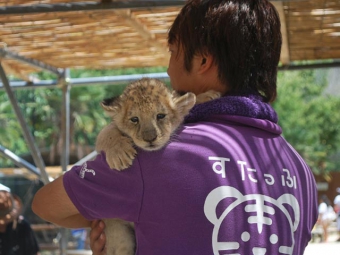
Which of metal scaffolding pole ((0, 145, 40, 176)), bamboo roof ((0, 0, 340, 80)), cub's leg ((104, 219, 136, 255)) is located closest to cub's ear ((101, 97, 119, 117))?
cub's leg ((104, 219, 136, 255))

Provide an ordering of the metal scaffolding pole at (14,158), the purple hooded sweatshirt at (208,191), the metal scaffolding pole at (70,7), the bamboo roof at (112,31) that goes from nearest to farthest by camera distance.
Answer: the purple hooded sweatshirt at (208,191) → the metal scaffolding pole at (70,7) → the bamboo roof at (112,31) → the metal scaffolding pole at (14,158)

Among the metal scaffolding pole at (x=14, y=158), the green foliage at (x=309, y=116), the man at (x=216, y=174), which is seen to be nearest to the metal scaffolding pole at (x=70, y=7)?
the man at (x=216, y=174)

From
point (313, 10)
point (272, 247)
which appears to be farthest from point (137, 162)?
point (313, 10)

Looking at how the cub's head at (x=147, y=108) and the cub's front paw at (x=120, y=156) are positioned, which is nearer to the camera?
the cub's front paw at (x=120, y=156)

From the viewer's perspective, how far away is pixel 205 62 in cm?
227

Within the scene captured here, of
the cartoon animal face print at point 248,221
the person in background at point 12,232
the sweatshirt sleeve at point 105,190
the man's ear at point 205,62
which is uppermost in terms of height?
the man's ear at point 205,62

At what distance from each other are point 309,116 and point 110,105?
25650mm

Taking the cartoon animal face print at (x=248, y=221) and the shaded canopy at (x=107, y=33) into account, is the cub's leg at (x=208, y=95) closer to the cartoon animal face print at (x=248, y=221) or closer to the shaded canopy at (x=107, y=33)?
the cartoon animal face print at (x=248, y=221)

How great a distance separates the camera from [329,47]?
5102 mm

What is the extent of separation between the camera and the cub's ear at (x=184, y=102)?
2293 millimetres

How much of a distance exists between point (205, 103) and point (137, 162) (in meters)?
0.32

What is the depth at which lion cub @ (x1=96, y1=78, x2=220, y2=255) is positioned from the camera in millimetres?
2209

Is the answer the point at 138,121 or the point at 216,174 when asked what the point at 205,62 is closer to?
the point at 138,121

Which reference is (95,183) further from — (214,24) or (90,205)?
(214,24)
